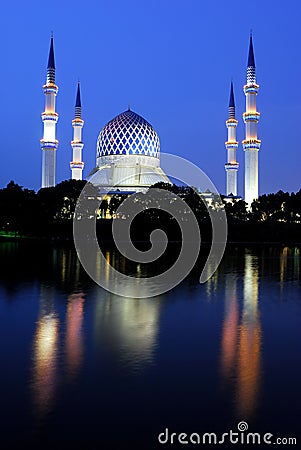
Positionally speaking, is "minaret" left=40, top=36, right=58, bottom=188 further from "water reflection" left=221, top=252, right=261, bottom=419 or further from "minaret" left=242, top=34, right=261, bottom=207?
"water reflection" left=221, top=252, right=261, bottom=419

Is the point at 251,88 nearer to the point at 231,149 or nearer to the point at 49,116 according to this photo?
the point at 231,149

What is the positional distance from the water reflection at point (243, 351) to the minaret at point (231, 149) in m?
41.0

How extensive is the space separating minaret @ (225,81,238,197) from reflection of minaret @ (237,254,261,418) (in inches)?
1628

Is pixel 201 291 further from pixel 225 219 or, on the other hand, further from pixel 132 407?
pixel 225 219

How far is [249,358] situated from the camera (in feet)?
21.7

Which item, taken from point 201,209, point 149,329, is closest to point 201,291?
point 149,329

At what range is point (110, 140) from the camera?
52594 millimetres

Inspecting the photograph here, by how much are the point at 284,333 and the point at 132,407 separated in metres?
3.79

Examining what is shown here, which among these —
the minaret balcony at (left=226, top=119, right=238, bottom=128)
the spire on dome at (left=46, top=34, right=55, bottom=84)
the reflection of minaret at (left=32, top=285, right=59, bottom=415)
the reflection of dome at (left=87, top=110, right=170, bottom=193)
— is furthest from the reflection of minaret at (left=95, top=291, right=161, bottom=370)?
the minaret balcony at (left=226, top=119, right=238, bottom=128)

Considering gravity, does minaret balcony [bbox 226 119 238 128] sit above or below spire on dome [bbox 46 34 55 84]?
below

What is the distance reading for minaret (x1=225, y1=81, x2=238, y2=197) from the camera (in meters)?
52.1

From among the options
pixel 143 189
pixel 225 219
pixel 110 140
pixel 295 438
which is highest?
pixel 110 140

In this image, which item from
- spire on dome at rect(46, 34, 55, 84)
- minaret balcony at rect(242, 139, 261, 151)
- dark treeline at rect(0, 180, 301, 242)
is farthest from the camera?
spire on dome at rect(46, 34, 55, 84)

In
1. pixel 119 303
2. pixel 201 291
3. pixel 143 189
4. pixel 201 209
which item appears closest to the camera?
pixel 119 303
